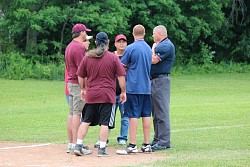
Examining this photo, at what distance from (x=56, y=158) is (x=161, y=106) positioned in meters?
2.21

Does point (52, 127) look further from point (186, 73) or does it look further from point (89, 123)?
point (186, 73)

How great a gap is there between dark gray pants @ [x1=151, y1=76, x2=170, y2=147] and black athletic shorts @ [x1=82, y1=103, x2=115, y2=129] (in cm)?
108

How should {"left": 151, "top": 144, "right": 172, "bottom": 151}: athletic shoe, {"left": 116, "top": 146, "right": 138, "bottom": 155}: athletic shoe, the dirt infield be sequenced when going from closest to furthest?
the dirt infield < {"left": 116, "top": 146, "right": 138, "bottom": 155}: athletic shoe < {"left": 151, "top": 144, "right": 172, "bottom": 151}: athletic shoe

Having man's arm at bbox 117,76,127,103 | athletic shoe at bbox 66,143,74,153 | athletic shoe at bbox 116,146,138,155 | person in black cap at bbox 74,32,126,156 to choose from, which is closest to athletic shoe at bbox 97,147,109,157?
Result: person in black cap at bbox 74,32,126,156

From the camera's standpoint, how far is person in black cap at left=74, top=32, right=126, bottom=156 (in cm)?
1130

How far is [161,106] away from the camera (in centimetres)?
1233

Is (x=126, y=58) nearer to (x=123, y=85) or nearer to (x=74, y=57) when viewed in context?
(x=123, y=85)

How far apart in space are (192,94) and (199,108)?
6.74m

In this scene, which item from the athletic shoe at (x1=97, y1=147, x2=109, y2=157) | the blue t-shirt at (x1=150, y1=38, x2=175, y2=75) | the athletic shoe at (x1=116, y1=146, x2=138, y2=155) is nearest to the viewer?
the athletic shoe at (x1=97, y1=147, x2=109, y2=157)

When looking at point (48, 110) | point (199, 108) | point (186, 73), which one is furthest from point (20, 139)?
point (186, 73)

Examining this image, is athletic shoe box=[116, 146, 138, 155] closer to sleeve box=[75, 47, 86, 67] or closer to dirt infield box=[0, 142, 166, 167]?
→ dirt infield box=[0, 142, 166, 167]

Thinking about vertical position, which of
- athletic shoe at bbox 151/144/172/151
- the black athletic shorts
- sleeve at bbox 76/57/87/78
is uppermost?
sleeve at bbox 76/57/87/78

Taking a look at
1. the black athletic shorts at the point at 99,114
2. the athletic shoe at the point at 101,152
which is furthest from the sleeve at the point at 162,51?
the athletic shoe at the point at 101,152

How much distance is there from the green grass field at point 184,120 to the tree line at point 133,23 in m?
4.66
